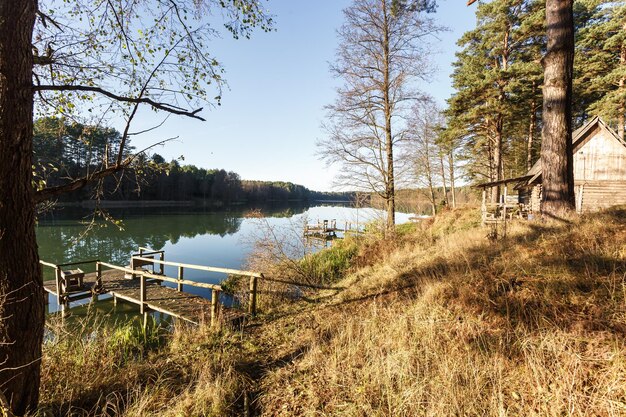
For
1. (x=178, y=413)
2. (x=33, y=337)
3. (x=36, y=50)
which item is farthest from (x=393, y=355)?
(x=36, y=50)

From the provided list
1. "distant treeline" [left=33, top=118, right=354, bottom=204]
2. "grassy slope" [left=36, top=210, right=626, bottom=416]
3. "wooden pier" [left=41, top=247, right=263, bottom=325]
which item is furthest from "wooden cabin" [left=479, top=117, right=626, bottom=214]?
"wooden pier" [left=41, top=247, right=263, bottom=325]

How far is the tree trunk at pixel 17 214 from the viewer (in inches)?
97.3

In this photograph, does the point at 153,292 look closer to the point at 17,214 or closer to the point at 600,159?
the point at 17,214

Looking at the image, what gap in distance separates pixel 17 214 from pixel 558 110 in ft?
29.6

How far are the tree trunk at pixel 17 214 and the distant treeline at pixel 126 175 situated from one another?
60 centimetres

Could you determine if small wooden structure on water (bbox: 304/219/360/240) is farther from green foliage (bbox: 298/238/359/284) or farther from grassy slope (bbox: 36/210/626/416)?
grassy slope (bbox: 36/210/626/416)

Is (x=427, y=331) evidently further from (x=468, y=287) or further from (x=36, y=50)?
(x=36, y=50)

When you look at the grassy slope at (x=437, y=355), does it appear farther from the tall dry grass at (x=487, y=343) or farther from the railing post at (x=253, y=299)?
the railing post at (x=253, y=299)

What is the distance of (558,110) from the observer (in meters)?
5.96

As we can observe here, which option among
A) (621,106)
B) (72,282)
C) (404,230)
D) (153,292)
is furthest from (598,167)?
(72,282)

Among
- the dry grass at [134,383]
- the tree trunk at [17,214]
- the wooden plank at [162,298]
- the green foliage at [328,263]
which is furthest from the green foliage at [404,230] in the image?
the tree trunk at [17,214]

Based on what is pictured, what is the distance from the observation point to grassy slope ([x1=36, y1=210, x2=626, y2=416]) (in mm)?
2379

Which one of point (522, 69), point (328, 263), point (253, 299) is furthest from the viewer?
point (522, 69)

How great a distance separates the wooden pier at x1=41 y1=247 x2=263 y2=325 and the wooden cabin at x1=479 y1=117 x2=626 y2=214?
14.4m
